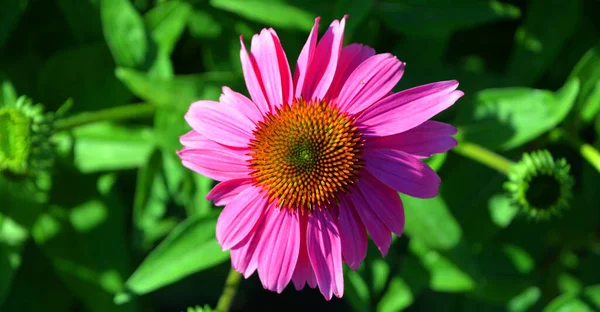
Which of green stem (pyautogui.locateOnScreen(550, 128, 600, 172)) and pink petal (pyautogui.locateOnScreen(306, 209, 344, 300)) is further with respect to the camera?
green stem (pyautogui.locateOnScreen(550, 128, 600, 172))

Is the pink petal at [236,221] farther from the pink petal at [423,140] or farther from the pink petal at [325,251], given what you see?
the pink petal at [423,140]

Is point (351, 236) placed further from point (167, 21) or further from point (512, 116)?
point (167, 21)

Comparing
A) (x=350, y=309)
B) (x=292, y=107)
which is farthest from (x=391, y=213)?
(x=350, y=309)

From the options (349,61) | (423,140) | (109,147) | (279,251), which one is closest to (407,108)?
(423,140)

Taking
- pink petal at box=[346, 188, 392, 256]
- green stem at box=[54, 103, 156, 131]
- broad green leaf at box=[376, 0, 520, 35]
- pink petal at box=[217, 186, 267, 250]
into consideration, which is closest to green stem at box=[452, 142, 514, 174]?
broad green leaf at box=[376, 0, 520, 35]

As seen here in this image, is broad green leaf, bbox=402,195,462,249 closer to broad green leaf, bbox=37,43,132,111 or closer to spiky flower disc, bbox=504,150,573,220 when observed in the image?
spiky flower disc, bbox=504,150,573,220

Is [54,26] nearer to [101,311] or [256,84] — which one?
[101,311]

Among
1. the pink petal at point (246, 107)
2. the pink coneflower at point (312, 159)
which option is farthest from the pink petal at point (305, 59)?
→ the pink petal at point (246, 107)
